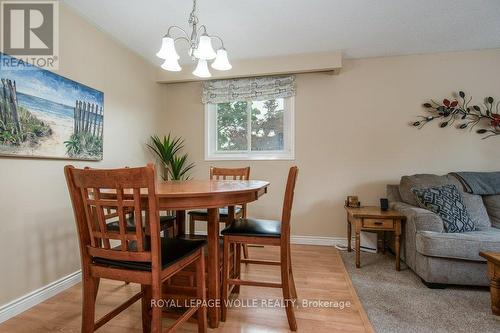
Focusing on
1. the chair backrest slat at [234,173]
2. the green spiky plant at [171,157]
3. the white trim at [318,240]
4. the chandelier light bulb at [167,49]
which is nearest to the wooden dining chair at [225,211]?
the chair backrest slat at [234,173]

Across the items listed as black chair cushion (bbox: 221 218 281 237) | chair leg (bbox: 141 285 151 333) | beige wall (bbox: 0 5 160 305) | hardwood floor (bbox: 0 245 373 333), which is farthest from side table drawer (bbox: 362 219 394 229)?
beige wall (bbox: 0 5 160 305)

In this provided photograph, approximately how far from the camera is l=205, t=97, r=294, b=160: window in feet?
10.9

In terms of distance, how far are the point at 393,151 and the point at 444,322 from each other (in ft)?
6.40

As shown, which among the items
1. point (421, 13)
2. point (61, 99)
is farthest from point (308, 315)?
point (421, 13)

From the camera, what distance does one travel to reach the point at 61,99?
6.63ft

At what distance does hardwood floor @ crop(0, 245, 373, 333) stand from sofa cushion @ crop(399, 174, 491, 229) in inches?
44.5

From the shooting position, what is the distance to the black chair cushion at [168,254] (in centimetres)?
110

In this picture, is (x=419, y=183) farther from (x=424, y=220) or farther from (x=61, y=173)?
(x=61, y=173)

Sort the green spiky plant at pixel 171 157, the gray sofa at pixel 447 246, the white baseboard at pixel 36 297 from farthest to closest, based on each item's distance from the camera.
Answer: the green spiky plant at pixel 171 157, the gray sofa at pixel 447 246, the white baseboard at pixel 36 297

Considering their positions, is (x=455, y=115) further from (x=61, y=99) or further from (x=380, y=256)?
(x=61, y=99)

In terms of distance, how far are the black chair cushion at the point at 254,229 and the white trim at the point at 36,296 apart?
148 centimetres

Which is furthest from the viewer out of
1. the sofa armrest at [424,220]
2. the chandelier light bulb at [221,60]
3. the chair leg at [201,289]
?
the sofa armrest at [424,220]

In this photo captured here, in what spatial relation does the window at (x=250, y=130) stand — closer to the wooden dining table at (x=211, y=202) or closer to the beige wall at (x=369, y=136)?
the beige wall at (x=369, y=136)

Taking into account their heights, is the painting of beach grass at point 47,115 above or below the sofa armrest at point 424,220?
above
